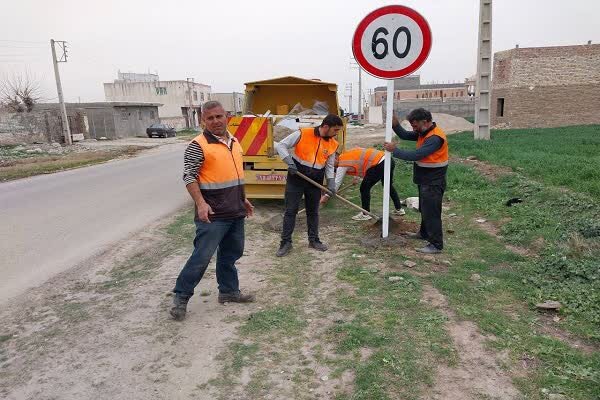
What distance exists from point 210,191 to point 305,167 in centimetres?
191

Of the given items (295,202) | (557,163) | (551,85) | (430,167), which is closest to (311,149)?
(295,202)

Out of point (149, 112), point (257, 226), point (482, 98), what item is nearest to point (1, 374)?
point (257, 226)

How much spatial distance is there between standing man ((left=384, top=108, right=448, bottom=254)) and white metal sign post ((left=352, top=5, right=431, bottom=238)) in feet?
1.39

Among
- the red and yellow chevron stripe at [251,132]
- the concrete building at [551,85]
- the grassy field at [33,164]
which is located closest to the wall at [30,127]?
the grassy field at [33,164]

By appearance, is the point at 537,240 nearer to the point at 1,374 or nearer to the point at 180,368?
the point at 180,368

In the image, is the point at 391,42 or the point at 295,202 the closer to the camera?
the point at 391,42

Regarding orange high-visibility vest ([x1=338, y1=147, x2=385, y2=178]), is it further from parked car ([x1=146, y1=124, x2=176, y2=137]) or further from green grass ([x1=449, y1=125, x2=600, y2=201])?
parked car ([x1=146, y1=124, x2=176, y2=137])

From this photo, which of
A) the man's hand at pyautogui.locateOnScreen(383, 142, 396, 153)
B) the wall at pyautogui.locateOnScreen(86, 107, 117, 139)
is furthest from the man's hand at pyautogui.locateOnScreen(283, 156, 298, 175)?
the wall at pyautogui.locateOnScreen(86, 107, 117, 139)

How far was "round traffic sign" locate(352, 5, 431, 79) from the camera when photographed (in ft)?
14.1

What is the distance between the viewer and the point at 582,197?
649 centimetres

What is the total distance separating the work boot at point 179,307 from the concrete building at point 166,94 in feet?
190

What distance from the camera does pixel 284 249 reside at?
518 cm

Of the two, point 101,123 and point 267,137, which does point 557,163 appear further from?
point 101,123

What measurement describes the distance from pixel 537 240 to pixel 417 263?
1.65 metres
